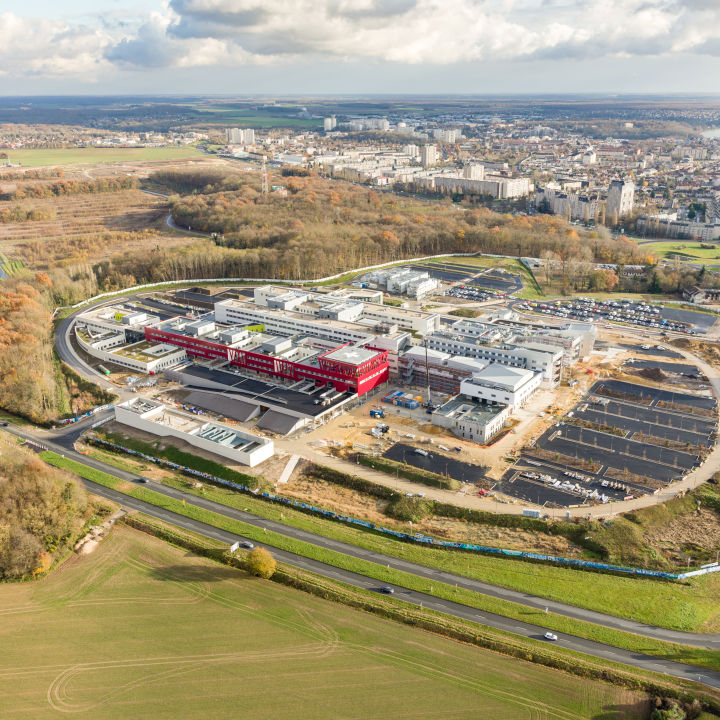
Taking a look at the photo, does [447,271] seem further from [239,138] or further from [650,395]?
[239,138]

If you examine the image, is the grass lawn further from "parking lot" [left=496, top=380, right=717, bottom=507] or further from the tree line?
the tree line

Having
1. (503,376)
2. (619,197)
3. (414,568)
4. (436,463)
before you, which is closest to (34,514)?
(414,568)

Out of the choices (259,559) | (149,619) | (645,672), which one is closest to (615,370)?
(645,672)

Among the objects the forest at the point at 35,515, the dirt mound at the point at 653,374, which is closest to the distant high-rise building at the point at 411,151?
the dirt mound at the point at 653,374

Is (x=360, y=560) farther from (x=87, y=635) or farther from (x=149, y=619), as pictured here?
(x=87, y=635)

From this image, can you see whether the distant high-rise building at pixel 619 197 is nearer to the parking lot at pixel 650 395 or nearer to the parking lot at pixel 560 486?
the parking lot at pixel 650 395

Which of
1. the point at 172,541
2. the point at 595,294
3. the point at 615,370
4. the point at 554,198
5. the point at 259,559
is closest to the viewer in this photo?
the point at 259,559
